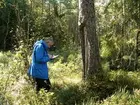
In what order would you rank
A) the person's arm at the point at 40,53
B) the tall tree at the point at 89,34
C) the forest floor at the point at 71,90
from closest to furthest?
the forest floor at the point at 71,90, the person's arm at the point at 40,53, the tall tree at the point at 89,34

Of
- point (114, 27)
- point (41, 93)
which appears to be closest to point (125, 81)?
point (41, 93)

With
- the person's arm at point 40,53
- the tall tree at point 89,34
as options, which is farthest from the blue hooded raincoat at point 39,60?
the tall tree at point 89,34

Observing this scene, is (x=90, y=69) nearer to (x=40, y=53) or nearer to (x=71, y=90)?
(x=71, y=90)

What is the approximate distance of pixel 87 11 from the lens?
9867mm

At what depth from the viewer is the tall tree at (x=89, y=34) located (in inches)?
389

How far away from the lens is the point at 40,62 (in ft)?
29.6

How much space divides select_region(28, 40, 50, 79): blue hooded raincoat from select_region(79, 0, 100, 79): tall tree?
4.76 ft

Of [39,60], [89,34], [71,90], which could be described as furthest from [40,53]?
[89,34]

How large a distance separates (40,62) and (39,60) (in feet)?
0.42

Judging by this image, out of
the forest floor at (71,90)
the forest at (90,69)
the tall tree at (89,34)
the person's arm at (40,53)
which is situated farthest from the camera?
the tall tree at (89,34)

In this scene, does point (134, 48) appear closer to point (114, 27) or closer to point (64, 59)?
point (114, 27)

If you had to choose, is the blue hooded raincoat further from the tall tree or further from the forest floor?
the tall tree

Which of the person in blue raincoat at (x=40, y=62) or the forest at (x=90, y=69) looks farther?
the person in blue raincoat at (x=40, y=62)

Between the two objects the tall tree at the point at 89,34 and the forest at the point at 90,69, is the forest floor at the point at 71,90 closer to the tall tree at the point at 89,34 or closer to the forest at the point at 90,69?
the forest at the point at 90,69
